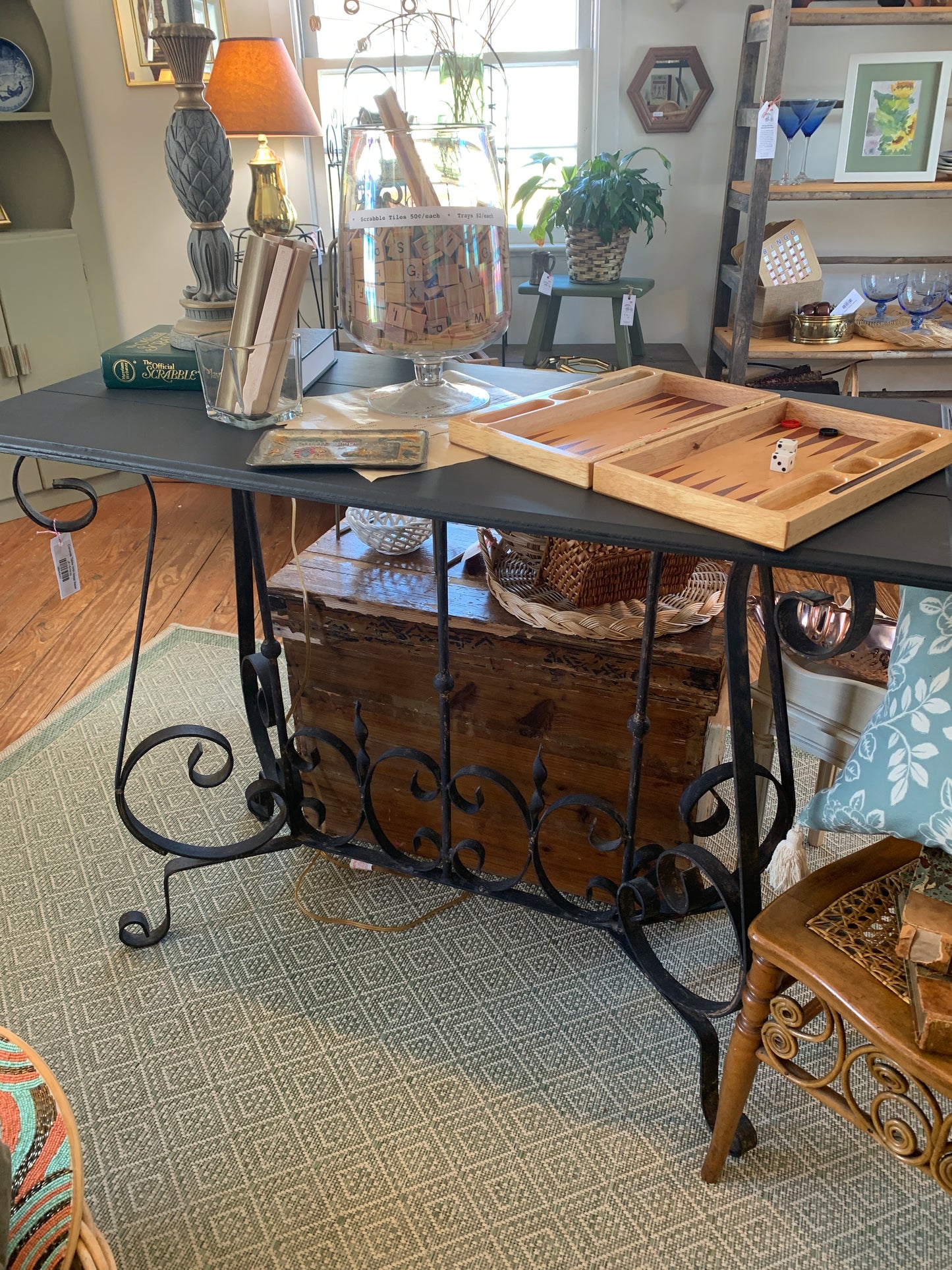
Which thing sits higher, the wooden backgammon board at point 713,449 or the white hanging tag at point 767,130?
the white hanging tag at point 767,130

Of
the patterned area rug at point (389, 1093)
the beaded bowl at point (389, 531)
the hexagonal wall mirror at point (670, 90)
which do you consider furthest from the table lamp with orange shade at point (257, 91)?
the patterned area rug at point (389, 1093)

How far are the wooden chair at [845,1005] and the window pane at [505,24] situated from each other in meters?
2.99

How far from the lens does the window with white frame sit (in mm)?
3078

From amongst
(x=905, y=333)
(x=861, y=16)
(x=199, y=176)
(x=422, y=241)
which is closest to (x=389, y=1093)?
(x=422, y=241)

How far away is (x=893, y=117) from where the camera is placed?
8.81ft

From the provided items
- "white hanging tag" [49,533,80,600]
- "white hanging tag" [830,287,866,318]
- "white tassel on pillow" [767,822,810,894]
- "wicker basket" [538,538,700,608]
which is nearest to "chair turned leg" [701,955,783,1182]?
"white tassel on pillow" [767,822,810,894]

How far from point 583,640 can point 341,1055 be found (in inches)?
27.0

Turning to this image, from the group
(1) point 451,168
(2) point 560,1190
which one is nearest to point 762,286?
(1) point 451,168

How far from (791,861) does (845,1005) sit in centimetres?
24

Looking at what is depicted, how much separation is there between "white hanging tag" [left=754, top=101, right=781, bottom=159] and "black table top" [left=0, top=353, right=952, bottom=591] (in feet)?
5.61

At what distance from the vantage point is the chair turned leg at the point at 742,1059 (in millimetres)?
1024

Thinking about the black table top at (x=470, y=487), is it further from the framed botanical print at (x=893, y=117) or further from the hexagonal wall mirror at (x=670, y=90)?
the hexagonal wall mirror at (x=670, y=90)

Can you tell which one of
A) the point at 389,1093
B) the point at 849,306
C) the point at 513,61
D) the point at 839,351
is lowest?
the point at 389,1093

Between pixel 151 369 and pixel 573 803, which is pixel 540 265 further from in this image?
pixel 573 803
